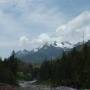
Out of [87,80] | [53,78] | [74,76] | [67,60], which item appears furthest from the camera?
[53,78]

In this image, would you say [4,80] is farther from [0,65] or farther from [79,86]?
[79,86]

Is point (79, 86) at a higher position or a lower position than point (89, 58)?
lower

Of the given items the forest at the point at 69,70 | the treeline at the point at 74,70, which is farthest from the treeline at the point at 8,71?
the treeline at the point at 74,70

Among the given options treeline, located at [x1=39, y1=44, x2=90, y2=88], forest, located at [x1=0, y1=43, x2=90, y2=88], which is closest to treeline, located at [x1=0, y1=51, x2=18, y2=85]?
forest, located at [x1=0, y1=43, x2=90, y2=88]

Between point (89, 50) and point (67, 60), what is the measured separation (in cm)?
1666

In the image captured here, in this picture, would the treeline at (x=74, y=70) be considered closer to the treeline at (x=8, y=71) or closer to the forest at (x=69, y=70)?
the forest at (x=69, y=70)

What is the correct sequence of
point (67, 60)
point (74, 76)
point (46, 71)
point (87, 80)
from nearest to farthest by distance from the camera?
point (87, 80), point (74, 76), point (67, 60), point (46, 71)

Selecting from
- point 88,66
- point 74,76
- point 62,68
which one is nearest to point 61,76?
point 62,68

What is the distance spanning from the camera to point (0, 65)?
126 meters

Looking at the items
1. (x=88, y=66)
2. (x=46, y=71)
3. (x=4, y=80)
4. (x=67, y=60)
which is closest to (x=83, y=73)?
(x=88, y=66)

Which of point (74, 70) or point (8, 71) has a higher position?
point (8, 71)

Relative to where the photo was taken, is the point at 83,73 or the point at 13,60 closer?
the point at 83,73

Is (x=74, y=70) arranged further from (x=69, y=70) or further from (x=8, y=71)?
(x=8, y=71)

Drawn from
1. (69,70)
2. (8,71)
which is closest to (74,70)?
(69,70)
